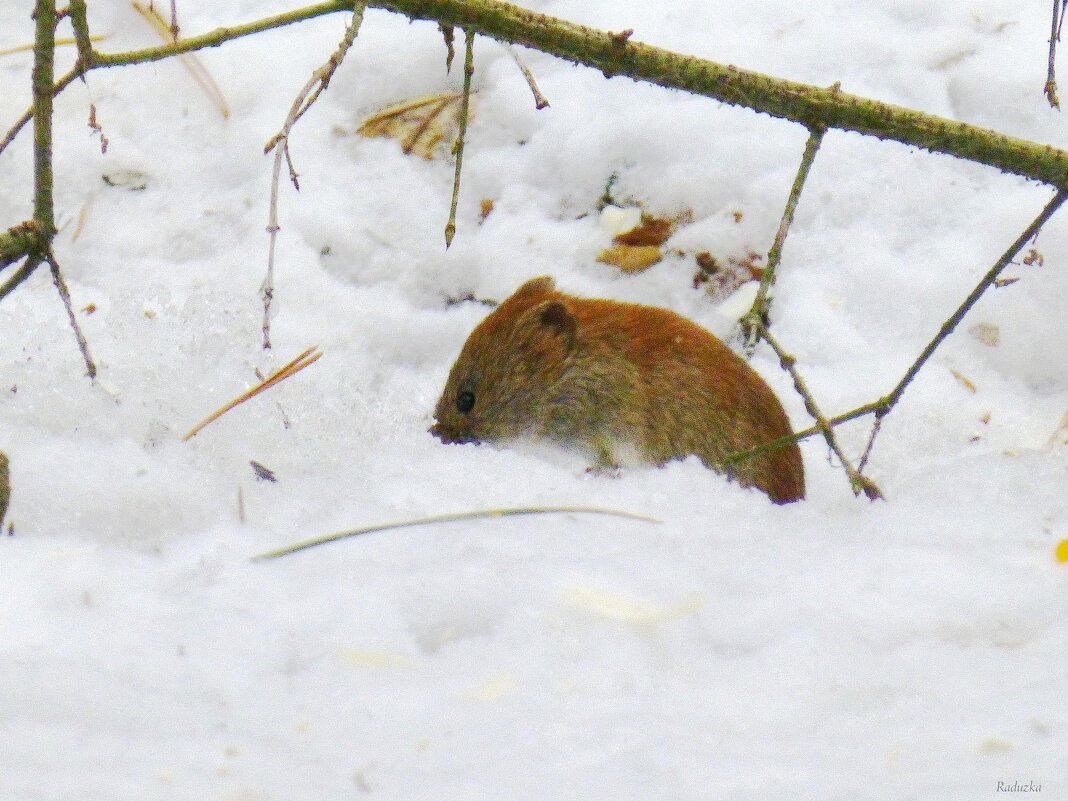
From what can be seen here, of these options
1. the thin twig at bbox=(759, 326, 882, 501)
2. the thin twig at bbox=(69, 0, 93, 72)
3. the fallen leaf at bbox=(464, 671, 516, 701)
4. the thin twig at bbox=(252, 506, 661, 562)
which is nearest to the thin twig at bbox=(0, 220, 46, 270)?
the thin twig at bbox=(69, 0, 93, 72)

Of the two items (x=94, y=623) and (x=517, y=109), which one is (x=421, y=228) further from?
(x=94, y=623)

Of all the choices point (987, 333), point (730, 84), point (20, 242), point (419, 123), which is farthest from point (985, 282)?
point (419, 123)

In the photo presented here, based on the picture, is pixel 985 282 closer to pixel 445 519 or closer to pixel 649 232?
pixel 445 519

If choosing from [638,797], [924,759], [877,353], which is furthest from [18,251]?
[877,353]

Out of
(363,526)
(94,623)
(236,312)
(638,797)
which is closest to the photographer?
(638,797)

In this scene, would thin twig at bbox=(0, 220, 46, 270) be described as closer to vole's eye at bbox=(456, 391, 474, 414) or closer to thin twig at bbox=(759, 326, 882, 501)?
thin twig at bbox=(759, 326, 882, 501)

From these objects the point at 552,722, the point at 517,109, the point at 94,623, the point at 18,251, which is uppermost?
the point at 517,109

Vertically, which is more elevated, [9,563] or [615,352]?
[615,352]
